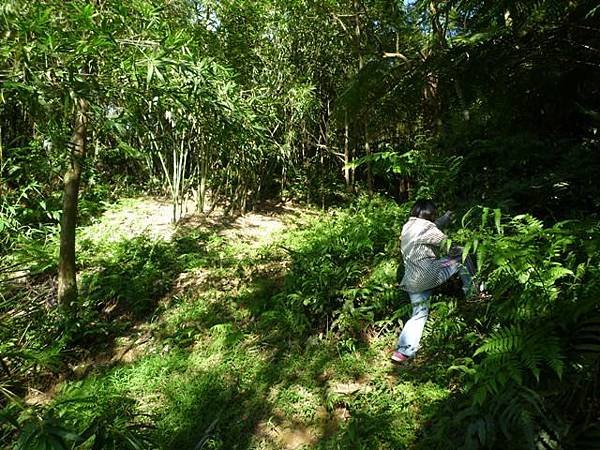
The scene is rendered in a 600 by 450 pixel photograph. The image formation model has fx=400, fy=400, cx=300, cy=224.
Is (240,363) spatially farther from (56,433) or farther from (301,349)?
(56,433)

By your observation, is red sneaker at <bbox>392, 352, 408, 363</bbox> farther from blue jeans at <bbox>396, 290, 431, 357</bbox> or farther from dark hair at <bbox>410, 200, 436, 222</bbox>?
dark hair at <bbox>410, 200, 436, 222</bbox>

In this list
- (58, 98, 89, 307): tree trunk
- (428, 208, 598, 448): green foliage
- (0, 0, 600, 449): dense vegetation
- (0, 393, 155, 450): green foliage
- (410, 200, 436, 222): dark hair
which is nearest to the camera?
(0, 393, 155, 450): green foliage

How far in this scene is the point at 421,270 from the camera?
9.25ft

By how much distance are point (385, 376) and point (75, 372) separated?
282 centimetres

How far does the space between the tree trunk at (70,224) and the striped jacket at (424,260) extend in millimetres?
2836

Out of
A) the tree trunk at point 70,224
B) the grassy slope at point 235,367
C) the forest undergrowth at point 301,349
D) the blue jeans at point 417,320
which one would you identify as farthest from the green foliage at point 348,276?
the tree trunk at point 70,224

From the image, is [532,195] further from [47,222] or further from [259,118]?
[47,222]

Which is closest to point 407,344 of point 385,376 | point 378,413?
point 385,376

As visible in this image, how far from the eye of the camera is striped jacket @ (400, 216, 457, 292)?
2809mm

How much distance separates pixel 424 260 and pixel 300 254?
1.86 meters

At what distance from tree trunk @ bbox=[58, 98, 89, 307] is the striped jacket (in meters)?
2.84

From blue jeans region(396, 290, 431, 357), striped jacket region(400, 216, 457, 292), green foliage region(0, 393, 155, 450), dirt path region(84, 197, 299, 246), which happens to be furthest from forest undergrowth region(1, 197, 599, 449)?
dirt path region(84, 197, 299, 246)

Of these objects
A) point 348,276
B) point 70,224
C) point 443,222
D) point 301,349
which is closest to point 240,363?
point 301,349

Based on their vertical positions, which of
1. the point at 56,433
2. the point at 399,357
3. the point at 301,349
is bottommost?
the point at 301,349
